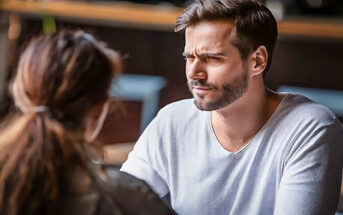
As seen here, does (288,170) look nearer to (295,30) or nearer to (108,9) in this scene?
(295,30)

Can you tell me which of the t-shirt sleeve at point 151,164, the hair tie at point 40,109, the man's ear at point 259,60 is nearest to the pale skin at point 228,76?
the man's ear at point 259,60

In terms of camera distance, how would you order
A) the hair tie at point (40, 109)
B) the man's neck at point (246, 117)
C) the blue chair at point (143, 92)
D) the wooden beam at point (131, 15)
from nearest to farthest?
the hair tie at point (40, 109) < the man's neck at point (246, 117) < the blue chair at point (143, 92) < the wooden beam at point (131, 15)

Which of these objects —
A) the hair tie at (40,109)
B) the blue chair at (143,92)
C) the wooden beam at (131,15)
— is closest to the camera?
the hair tie at (40,109)

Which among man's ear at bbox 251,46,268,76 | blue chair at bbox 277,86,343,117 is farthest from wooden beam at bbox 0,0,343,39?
man's ear at bbox 251,46,268,76

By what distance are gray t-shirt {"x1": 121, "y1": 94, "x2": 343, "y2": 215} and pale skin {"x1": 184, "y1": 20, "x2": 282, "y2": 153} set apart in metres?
0.02

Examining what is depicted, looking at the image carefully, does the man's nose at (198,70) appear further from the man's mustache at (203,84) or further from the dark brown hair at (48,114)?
the dark brown hair at (48,114)

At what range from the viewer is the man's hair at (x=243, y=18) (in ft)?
2.78

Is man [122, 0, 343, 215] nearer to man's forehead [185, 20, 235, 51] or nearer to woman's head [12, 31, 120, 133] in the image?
man's forehead [185, 20, 235, 51]

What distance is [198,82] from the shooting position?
0.88m

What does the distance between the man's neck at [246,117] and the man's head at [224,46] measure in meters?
0.03

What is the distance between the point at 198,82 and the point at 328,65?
41cm

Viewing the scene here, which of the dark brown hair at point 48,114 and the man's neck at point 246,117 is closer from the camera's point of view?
the dark brown hair at point 48,114

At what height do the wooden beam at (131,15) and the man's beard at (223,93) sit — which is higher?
the wooden beam at (131,15)

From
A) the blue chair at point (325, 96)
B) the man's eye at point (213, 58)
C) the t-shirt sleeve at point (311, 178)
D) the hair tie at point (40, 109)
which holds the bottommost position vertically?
the t-shirt sleeve at point (311, 178)
